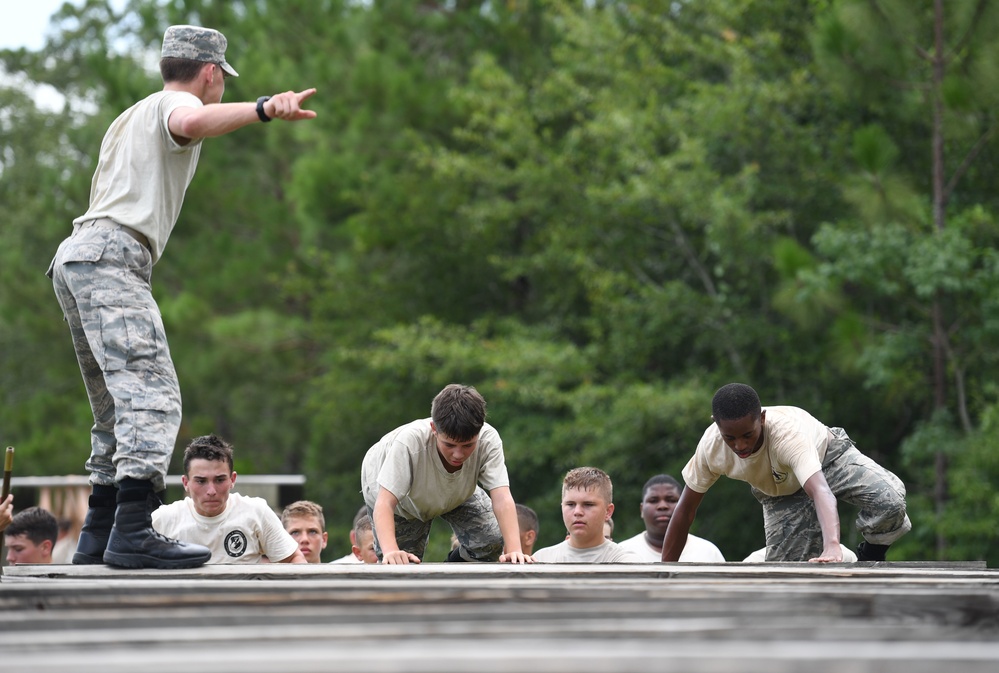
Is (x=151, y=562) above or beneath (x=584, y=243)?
beneath

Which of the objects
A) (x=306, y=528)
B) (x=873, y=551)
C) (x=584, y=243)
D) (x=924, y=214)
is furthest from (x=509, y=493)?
(x=584, y=243)

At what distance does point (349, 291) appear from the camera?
19234 mm

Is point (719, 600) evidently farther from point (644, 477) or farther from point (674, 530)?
point (644, 477)

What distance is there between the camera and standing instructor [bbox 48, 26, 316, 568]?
384 centimetres

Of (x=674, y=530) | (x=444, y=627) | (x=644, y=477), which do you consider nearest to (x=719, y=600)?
(x=444, y=627)

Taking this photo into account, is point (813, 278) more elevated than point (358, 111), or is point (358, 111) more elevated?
point (358, 111)

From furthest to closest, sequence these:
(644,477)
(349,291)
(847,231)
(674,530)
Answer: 1. (349,291)
2. (644,477)
3. (847,231)
4. (674,530)

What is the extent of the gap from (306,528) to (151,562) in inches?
114

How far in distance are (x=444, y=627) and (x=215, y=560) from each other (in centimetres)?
347

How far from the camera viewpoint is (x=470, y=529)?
19.3ft

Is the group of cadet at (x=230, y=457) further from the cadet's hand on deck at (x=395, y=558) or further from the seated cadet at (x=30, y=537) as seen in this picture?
the seated cadet at (x=30, y=537)

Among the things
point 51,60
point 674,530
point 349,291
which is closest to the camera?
point 674,530

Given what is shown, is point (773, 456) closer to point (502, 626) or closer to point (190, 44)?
point (190, 44)

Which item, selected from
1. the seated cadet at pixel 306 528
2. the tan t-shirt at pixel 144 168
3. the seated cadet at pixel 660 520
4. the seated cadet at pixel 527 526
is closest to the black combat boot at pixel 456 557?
the seated cadet at pixel 527 526
